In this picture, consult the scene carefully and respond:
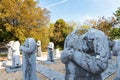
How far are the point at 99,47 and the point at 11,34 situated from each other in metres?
24.4

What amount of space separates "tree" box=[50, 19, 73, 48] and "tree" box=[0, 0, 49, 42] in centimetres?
1006

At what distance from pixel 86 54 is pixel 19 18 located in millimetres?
22637

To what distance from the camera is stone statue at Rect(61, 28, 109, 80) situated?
9.73ft

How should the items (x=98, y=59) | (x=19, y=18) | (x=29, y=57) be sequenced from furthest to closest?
(x=19, y=18) < (x=29, y=57) < (x=98, y=59)

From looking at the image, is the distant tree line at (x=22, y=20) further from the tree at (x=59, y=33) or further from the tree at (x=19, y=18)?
the tree at (x=59, y=33)

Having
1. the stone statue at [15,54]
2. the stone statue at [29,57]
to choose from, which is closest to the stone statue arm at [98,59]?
the stone statue at [29,57]

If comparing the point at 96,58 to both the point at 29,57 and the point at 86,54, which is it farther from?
the point at 29,57

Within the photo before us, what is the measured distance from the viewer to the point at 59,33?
3728 centimetres

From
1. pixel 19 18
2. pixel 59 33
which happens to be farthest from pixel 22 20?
pixel 59 33

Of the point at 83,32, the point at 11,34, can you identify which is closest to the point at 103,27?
the point at 11,34

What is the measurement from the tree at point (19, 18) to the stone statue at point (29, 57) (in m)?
17.1

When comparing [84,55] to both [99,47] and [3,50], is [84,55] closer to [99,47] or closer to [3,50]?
[99,47]

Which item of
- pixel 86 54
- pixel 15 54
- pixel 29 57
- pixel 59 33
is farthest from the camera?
pixel 59 33

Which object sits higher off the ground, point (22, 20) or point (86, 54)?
point (22, 20)
